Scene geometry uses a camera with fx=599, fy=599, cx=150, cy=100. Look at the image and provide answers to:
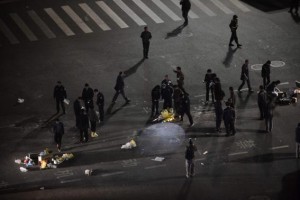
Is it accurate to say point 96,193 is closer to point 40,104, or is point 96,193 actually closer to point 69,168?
point 69,168

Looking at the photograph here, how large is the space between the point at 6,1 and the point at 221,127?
21515 mm

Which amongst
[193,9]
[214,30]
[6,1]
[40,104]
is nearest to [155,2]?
[193,9]

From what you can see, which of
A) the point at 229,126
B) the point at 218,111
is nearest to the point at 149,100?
the point at 218,111

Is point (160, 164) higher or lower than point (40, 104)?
lower

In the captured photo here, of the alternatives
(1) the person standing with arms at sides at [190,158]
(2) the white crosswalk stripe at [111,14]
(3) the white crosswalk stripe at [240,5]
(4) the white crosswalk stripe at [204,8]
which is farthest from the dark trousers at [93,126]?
(3) the white crosswalk stripe at [240,5]

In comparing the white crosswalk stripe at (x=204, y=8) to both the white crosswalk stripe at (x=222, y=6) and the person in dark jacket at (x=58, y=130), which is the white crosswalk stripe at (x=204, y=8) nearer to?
the white crosswalk stripe at (x=222, y=6)

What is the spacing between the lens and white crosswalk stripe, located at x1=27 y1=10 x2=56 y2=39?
37625mm

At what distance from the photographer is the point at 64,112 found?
96.5ft

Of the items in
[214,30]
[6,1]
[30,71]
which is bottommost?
[30,71]

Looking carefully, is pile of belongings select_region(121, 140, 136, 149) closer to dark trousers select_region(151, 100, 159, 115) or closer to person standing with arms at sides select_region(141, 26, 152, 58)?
dark trousers select_region(151, 100, 159, 115)

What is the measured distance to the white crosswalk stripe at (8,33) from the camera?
3691cm

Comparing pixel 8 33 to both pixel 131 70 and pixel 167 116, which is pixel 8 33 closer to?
pixel 131 70

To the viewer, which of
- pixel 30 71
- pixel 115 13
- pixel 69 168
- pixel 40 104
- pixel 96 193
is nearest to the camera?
pixel 96 193

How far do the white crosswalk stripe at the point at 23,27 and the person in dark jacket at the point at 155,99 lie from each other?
37.9 feet
